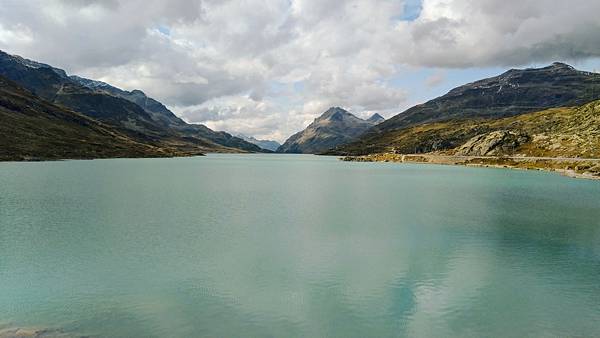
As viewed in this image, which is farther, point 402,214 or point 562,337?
point 402,214

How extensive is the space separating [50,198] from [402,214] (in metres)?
60.3

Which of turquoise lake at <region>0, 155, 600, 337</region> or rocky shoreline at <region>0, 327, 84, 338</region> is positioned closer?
rocky shoreline at <region>0, 327, 84, 338</region>

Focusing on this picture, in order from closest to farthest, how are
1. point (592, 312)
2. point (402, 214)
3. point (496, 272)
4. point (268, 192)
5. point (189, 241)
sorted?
point (592, 312), point (496, 272), point (189, 241), point (402, 214), point (268, 192)

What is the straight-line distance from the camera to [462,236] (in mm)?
48219

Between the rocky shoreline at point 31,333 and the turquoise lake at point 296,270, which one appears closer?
the rocky shoreline at point 31,333

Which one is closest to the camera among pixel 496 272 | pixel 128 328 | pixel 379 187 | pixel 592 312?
pixel 128 328

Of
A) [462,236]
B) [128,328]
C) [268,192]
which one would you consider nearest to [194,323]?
[128,328]

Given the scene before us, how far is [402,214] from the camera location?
63562 millimetres

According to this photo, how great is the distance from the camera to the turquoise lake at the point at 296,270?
79.7ft

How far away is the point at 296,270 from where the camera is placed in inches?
1356

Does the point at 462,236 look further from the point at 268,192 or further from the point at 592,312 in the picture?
the point at 268,192

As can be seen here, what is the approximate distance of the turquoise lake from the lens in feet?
79.7

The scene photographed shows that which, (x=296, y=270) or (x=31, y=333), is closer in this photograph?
(x=31, y=333)

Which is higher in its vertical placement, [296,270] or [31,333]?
[31,333]
